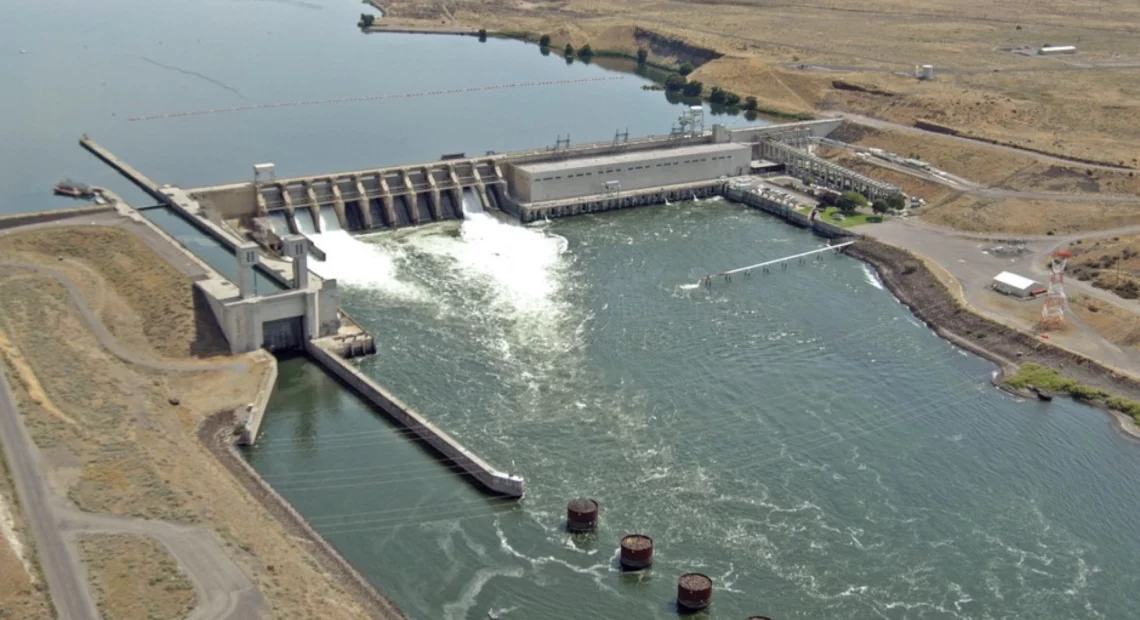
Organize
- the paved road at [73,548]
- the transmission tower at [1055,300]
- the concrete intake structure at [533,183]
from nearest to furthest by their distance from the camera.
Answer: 1. the paved road at [73,548]
2. the transmission tower at [1055,300]
3. the concrete intake structure at [533,183]

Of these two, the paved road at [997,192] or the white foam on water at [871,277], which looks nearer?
the white foam on water at [871,277]

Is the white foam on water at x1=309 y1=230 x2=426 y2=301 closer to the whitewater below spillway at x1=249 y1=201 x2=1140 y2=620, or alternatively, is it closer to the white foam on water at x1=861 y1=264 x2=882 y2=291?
the whitewater below spillway at x1=249 y1=201 x2=1140 y2=620

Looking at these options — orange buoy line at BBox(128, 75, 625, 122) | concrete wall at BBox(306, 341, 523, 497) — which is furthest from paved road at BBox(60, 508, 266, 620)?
orange buoy line at BBox(128, 75, 625, 122)

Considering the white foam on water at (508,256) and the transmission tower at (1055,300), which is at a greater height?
the transmission tower at (1055,300)

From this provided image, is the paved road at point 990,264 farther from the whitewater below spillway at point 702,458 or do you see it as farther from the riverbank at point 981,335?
the whitewater below spillway at point 702,458

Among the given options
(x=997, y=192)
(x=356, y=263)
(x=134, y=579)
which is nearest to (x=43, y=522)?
(x=134, y=579)

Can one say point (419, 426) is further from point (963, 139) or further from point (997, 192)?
point (963, 139)

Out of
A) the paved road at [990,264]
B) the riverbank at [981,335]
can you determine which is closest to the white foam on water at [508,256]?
the riverbank at [981,335]
